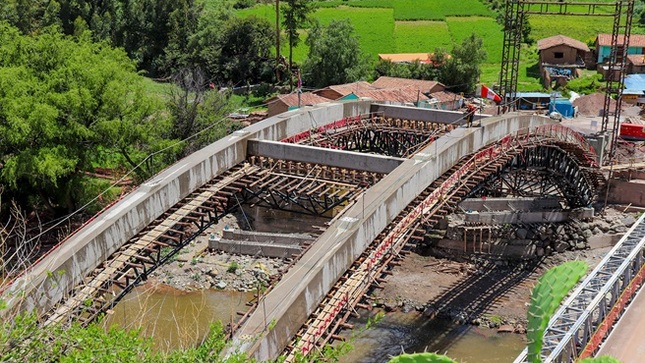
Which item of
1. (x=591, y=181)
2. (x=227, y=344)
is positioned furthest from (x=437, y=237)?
(x=227, y=344)

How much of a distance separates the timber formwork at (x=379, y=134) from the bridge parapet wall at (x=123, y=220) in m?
2.21

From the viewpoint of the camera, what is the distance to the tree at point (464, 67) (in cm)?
6321

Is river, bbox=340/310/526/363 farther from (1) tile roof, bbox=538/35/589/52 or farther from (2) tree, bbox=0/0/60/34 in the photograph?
(2) tree, bbox=0/0/60/34

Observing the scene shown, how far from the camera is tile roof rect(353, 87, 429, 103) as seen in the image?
178 feet

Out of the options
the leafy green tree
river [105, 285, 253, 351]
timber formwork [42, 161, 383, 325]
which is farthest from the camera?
the leafy green tree

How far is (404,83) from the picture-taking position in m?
61.3

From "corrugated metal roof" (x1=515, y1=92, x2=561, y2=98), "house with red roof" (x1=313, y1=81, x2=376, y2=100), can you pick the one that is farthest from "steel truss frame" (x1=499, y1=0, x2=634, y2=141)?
"house with red roof" (x1=313, y1=81, x2=376, y2=100)

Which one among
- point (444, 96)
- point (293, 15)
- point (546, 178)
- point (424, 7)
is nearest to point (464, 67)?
point (444, 96)

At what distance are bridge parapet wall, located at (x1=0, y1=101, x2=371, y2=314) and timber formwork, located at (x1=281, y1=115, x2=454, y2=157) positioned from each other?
7.24 feet

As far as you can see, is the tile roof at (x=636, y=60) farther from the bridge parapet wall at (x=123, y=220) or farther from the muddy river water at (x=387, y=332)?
the bridge parapet wall at (x=123, y=220)

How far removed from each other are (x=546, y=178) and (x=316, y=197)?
14972 mm

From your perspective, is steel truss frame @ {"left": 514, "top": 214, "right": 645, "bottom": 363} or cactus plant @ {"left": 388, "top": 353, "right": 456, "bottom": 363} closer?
cactus plant @ {"left": 388, "top": 353, "right": 456, "bottom": 363}

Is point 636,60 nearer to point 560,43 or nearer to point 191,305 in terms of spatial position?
point 560,43

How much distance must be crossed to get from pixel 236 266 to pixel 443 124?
12.1m
